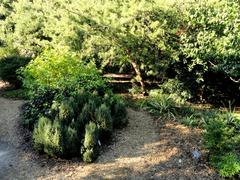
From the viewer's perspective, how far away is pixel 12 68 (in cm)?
1508

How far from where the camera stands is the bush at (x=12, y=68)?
15.1 m

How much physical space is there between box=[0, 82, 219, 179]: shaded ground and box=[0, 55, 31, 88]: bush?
519 centimetres

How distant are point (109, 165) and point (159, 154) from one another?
1265mm

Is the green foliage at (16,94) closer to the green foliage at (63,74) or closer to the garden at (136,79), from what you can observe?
the garden at (136,79)

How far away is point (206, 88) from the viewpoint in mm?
13305

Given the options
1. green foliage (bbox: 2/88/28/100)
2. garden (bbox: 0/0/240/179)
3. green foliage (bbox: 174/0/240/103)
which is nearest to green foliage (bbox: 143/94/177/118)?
garden (bbox: 0/0/240/179)

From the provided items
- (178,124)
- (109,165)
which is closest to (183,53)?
(178,124)

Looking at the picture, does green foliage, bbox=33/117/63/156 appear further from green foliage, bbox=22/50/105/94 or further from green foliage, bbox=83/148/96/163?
green foliage, bbox=22/50/105/94

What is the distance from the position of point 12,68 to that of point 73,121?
715 centimetres

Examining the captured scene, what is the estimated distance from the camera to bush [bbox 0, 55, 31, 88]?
1509cm

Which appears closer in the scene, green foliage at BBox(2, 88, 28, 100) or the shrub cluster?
the shrub cluster

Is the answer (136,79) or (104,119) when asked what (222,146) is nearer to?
(104,119)

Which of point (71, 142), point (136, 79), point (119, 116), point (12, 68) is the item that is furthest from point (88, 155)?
point (12, 68)

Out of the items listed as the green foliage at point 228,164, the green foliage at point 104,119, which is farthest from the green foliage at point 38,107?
the green foliage at point 228,164
